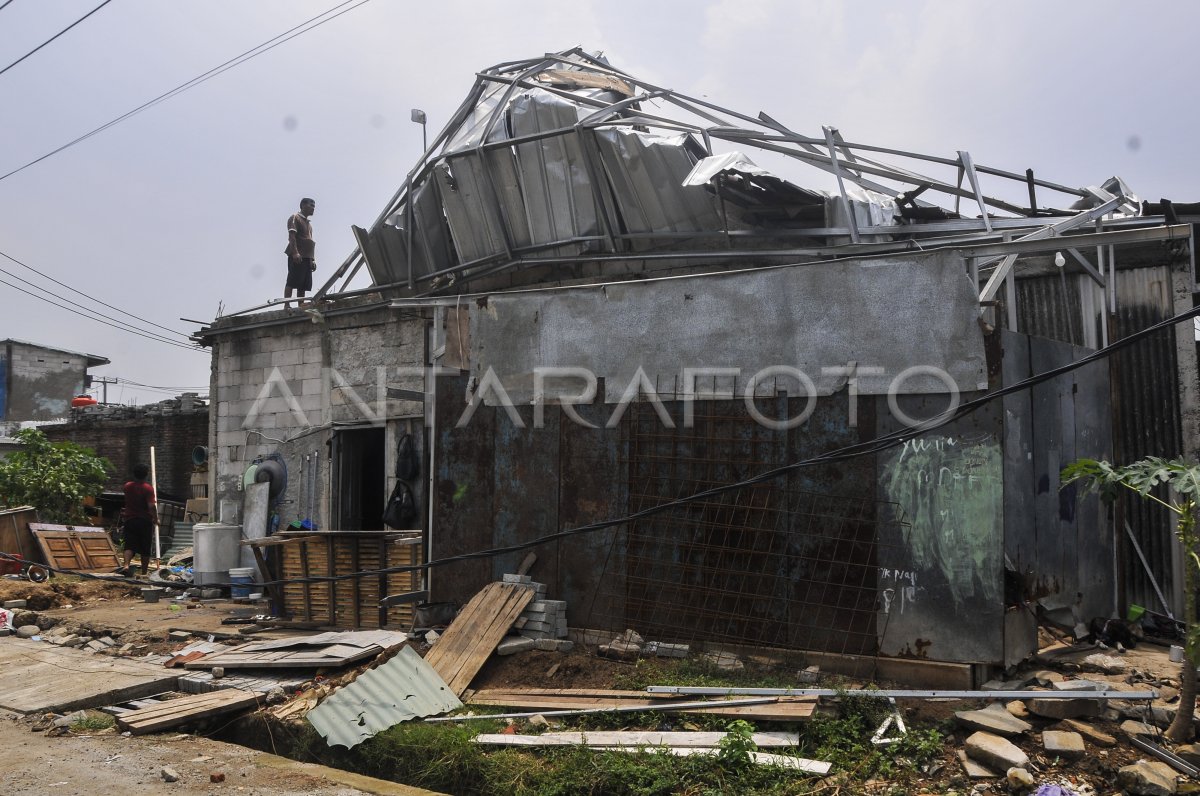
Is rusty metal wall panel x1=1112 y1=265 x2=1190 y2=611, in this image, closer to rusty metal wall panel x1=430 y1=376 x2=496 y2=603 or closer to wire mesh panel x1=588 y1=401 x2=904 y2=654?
wire mesh panel x1=588 y1=401 x2=904 y2=654

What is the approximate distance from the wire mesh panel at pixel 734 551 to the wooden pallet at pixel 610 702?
93 centimetres

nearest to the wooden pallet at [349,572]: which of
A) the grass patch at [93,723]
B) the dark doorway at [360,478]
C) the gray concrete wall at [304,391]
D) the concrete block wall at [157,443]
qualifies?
the grass patch at [93,723]

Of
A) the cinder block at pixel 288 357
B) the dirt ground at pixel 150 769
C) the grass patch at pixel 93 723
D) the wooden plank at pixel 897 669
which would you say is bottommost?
the dirt ground at pixel 150 769

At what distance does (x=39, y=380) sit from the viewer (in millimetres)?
33438

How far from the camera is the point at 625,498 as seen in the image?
7227mm

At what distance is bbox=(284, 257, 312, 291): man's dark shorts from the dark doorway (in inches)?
102

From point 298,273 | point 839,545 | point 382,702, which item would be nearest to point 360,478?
point 298,273

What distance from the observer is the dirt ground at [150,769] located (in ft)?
17.1

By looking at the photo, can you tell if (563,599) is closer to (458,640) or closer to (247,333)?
(458,640)

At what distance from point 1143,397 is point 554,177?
6542 mm

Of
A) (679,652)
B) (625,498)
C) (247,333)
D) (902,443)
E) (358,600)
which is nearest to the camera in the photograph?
(902,443)

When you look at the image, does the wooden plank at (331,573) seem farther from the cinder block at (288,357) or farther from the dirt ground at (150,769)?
the cinder block at (288,357)

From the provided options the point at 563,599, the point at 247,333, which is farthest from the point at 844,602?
the point at 247,333

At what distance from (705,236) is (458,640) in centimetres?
510
